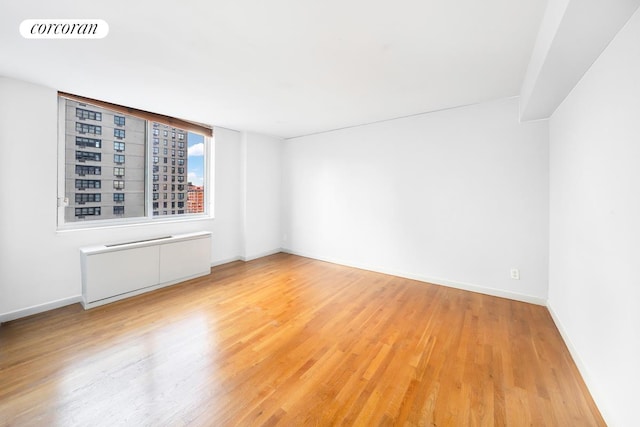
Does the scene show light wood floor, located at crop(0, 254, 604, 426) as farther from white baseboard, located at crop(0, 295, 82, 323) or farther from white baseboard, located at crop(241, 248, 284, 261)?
white baseboard, located at crop(241, 248, 284, 261)

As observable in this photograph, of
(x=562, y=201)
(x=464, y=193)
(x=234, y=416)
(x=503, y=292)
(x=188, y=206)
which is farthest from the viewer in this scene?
(x=188, y=206)

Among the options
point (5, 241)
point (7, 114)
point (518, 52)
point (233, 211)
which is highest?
point (518, 52)

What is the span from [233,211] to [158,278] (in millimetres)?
1842

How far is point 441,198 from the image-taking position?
3.64m

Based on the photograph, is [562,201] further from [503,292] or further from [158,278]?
[158,278]

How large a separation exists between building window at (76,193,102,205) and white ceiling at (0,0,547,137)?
1274 millimetres

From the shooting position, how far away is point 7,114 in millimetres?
2582

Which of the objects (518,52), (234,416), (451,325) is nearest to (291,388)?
(234,416)

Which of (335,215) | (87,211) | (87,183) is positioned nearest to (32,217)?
(87,211)

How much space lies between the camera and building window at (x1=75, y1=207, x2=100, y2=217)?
3.24 metres

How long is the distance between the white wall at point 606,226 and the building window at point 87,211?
517 centimetres

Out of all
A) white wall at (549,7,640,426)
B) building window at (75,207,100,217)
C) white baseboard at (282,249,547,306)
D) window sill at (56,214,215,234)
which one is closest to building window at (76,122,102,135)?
building window at (75,207,100,217)

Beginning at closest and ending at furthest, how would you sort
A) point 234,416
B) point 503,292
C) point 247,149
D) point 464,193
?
point 234,416, point 503,292, point 464,193, point 247,149

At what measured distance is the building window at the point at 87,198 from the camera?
323cm
